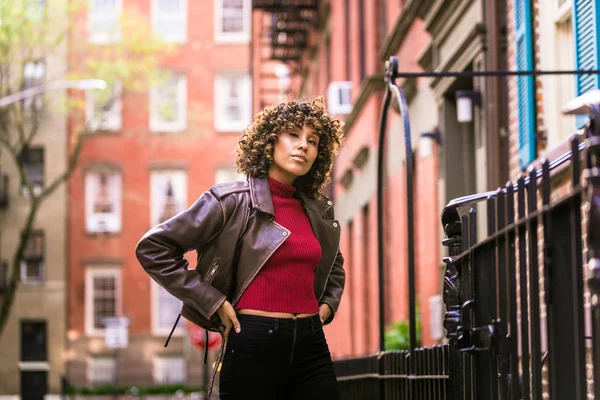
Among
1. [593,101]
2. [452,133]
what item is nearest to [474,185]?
[452,133]

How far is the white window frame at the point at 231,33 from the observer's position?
48191 millimetres

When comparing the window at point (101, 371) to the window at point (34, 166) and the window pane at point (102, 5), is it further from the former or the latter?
the window pane at point (102, 5)

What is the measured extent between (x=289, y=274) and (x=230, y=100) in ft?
143

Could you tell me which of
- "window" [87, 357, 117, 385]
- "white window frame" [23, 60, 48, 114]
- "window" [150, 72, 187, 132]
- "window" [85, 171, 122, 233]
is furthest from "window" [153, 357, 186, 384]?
"white window frame" [23, 60, 48, 114]

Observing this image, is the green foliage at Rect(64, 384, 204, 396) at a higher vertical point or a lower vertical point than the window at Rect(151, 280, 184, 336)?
lower

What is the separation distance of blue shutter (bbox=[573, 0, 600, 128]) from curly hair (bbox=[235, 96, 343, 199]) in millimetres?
3000

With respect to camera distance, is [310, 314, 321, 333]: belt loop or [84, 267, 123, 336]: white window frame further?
[84, 267, 123, 336]: white window frame

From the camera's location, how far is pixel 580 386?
11.4 feet

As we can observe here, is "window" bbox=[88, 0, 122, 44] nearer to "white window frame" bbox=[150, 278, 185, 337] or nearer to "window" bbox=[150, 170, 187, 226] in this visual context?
"window" bbox=[150, 170, 187, 226]

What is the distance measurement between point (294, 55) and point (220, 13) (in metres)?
16.6

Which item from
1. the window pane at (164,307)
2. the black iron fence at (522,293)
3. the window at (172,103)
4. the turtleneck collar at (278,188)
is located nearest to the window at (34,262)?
the window pane at (164,307)

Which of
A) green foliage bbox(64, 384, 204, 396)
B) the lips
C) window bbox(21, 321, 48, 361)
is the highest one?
the lips

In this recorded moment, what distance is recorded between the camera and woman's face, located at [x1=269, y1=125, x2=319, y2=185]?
5078mm

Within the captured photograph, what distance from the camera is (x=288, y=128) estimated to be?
16.7 feet
